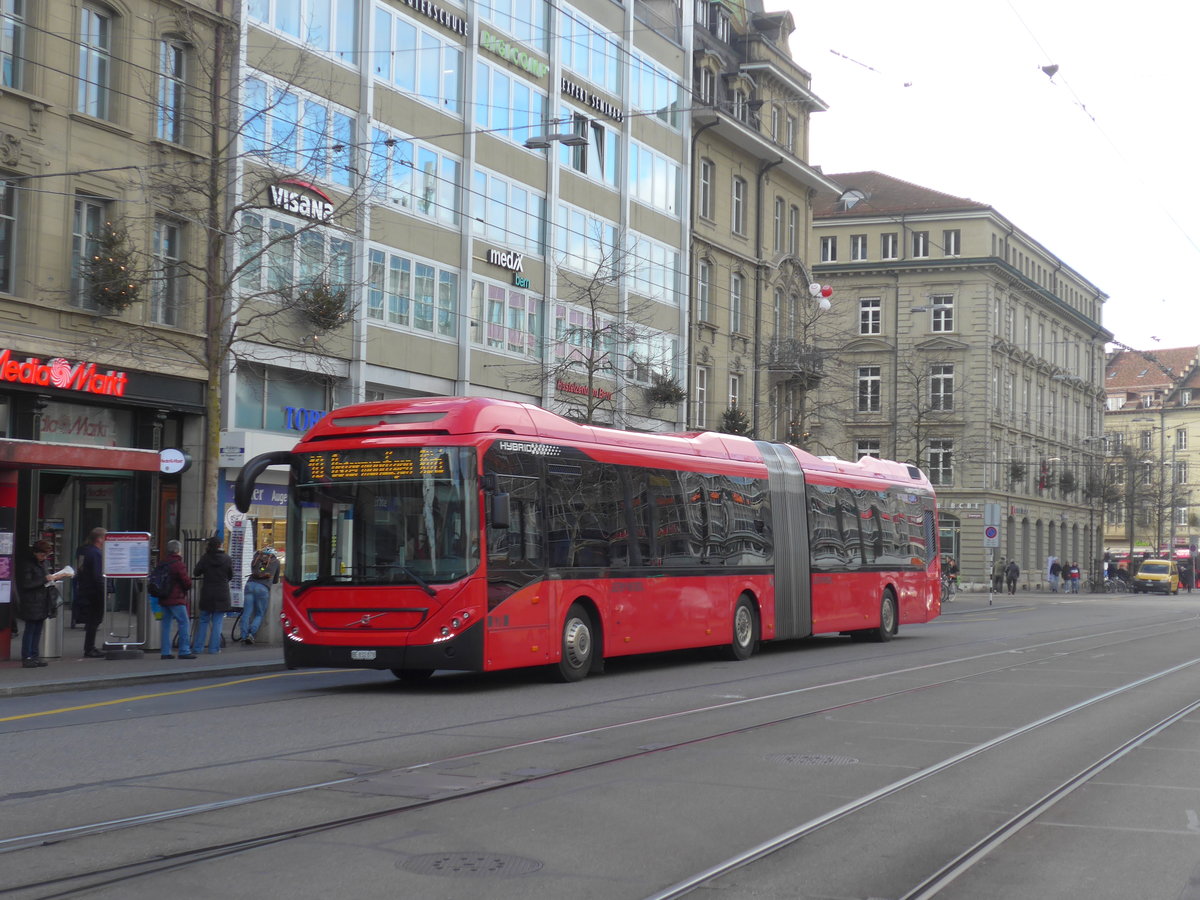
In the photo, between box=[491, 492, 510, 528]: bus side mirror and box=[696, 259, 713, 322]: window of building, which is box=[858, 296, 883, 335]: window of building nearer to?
box=[696, 259, 713, 322]: window of building

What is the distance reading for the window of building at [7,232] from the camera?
924 inches

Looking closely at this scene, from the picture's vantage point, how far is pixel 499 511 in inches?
619

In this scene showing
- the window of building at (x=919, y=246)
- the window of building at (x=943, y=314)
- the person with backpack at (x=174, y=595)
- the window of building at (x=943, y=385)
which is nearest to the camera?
the person with backpack at (x=174, y=595)

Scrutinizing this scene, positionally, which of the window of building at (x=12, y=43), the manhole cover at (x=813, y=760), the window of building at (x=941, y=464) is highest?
the window of building at (x=12, y=43)

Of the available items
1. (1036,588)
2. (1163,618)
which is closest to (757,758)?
(1163,618)

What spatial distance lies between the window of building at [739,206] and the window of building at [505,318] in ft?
43.8

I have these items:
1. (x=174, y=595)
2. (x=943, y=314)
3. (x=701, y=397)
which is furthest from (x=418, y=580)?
(x=943, y=314)

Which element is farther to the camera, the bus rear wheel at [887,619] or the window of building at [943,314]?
the window of building at [943,314]

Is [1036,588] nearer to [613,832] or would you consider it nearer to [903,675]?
[903,675]

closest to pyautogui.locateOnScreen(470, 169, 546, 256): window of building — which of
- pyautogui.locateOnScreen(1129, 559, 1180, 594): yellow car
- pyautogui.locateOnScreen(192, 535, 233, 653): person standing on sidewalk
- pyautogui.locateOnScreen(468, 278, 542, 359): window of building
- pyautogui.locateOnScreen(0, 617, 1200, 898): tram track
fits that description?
pyautogui.locateOnScreen(468, 278, 542, 359): window of building

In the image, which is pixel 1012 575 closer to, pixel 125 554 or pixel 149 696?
pixel 125 554

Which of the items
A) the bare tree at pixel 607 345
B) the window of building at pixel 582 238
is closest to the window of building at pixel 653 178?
the window of building at pixel 582 238

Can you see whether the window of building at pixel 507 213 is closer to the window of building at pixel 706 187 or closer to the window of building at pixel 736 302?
the window of building at pixel 706 187

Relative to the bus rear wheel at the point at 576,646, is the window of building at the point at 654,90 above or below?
above
